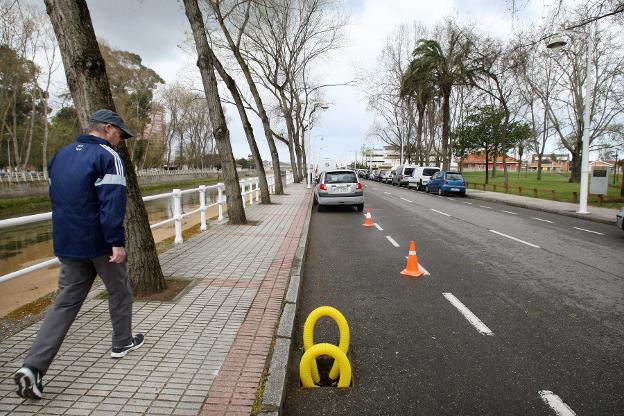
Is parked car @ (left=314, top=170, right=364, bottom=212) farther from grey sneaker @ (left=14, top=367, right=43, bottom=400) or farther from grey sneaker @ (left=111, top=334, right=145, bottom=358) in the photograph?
grey sneaker @ (left=14, top=367, right=43, bottom=400)

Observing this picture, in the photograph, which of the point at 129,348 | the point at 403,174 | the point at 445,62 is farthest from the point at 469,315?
the point at 403,174

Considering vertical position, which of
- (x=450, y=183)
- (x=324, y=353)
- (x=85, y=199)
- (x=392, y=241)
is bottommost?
(x=392, y=241)

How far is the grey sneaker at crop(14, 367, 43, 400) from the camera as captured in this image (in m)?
2.90

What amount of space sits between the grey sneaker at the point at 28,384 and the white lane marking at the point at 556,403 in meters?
3.78

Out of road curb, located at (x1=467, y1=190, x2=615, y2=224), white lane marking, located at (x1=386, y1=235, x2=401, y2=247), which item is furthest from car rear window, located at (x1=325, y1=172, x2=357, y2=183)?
road curb, located at (x1=467, y1=190, x2=615, y2=224)

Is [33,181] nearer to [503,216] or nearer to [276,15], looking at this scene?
[276,15]

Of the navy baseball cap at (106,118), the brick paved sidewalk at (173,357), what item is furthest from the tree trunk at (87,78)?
the navy baseball cap at (106,118)

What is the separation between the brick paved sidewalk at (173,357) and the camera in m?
2.93

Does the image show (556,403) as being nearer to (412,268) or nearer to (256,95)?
(412,268)

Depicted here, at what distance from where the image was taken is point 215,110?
11195mm

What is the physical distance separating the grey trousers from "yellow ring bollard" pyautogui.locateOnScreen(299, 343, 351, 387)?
165cm

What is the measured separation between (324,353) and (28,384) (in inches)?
84.5

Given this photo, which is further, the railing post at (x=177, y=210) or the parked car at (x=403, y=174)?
the parked car at (x=403, y=174)

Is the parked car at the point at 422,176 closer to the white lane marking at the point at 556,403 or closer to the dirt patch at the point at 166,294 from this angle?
the dirt patch at the point at 166,294
